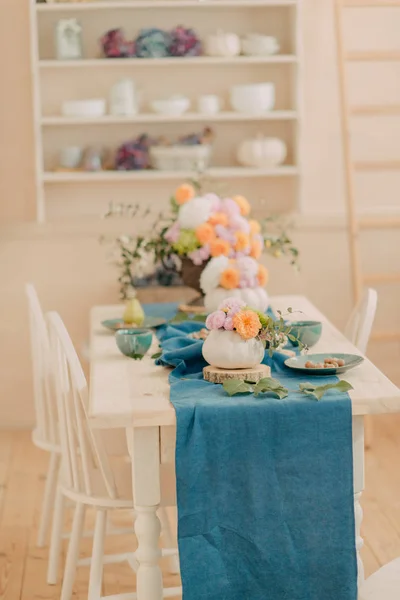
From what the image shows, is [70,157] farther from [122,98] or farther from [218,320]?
[218,320]

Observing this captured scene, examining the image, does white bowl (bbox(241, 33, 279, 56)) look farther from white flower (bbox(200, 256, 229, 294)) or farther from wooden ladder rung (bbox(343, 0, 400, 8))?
white flower (bbox(200, 256, 229, 294))

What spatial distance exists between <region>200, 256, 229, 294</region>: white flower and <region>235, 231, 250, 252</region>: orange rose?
0.20 feet

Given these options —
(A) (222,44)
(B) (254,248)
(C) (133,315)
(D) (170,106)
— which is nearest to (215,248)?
(B) (254,248)

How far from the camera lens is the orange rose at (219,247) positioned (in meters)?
3.51

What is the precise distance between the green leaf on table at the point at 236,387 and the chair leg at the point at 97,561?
0.58 meters

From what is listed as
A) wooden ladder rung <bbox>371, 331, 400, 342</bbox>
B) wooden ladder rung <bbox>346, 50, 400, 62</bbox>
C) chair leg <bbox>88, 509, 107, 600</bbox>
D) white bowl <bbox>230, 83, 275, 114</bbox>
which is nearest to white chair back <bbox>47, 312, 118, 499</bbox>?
chair leg <bbox>88, 509, 107, 600</bbox>

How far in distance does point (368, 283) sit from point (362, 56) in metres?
1.04

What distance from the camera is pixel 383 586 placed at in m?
1.92

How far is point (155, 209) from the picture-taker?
480cm

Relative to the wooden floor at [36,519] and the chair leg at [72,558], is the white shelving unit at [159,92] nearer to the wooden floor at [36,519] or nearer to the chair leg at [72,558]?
the wooden floor at [36,519]

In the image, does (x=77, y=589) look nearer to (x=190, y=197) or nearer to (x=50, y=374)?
(x=50, y=374)

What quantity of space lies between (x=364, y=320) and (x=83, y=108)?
188 cm

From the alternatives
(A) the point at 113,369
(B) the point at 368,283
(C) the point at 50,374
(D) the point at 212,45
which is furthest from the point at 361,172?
(A) the point at 113,369

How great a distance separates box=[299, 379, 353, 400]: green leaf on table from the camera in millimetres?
2434
